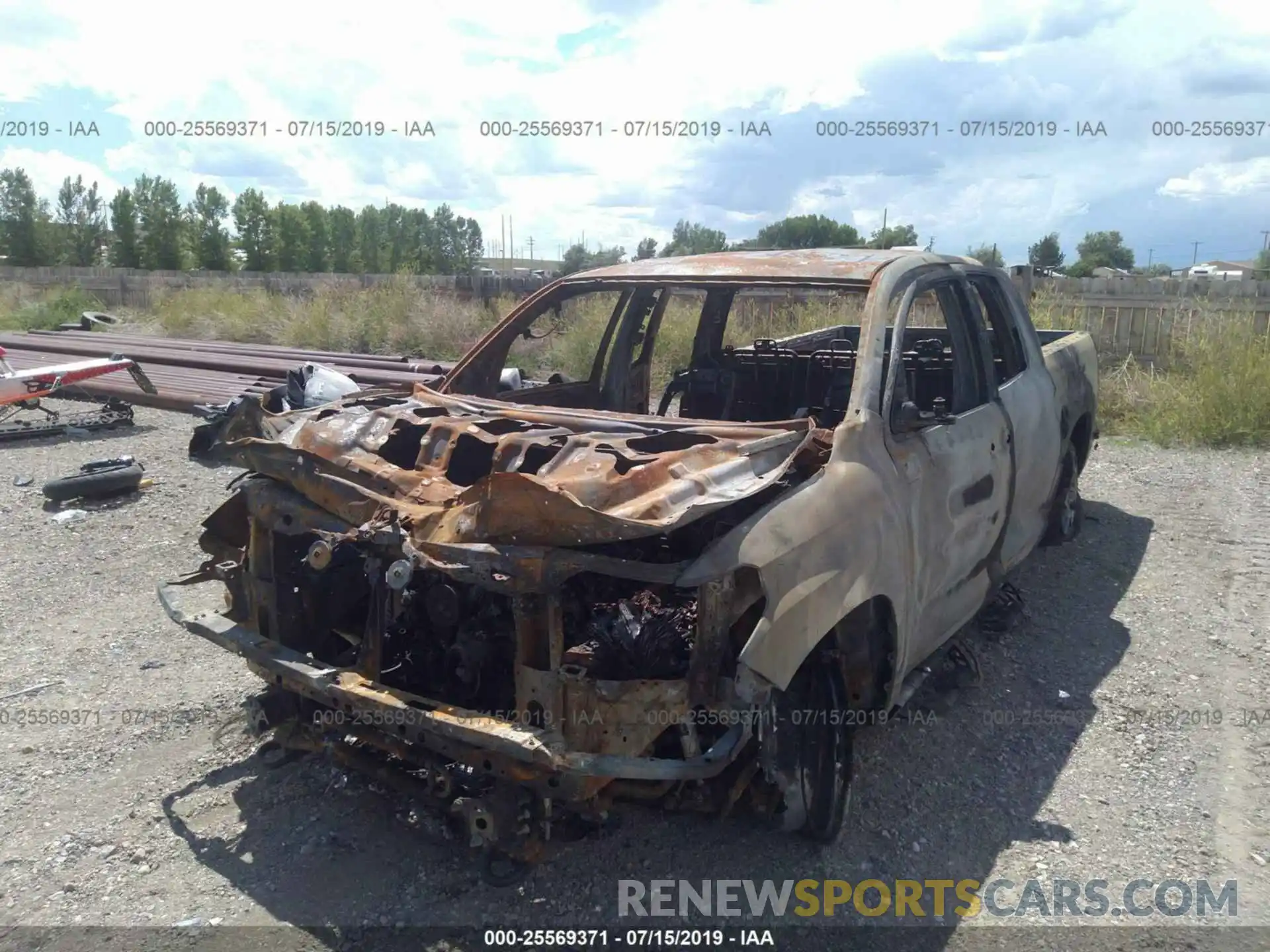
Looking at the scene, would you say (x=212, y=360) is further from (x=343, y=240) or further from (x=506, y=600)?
(x=343, y=240)

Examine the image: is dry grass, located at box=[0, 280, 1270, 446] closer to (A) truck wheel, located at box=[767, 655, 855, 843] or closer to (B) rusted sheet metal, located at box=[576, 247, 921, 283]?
(B) rusted sheet metal, located at box=[576, 247, 921, 283]

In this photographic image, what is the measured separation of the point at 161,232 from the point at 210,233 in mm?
2469

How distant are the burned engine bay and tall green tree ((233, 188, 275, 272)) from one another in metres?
55.4

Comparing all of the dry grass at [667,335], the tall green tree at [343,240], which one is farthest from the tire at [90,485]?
the tall green tree at [343,240]

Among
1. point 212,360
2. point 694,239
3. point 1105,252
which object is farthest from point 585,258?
point 1105,252

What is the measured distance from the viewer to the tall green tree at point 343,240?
59781 mm

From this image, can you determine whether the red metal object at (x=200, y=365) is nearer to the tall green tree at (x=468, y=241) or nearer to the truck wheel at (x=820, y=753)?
the truck wheel at (x=820, y=753)

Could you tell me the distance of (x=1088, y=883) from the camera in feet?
10.4

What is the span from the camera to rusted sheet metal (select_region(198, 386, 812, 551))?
2.79m

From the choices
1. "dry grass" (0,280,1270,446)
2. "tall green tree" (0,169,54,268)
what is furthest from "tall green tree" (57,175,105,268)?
"dry grass" (0,280,1270,446)

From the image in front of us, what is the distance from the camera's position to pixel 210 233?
177 ft

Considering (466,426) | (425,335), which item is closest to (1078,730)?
(466,426)

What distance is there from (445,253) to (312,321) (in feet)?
161

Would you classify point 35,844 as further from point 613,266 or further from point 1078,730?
point 1078,730
